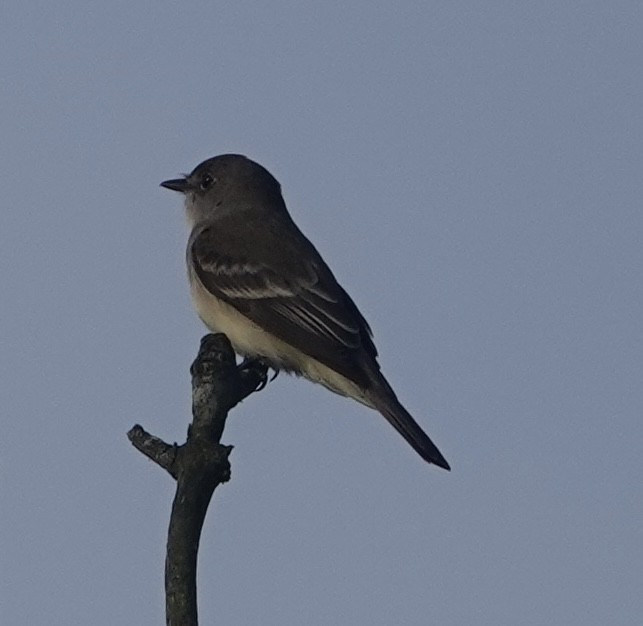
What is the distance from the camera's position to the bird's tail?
903cm

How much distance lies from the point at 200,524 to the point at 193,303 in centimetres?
712

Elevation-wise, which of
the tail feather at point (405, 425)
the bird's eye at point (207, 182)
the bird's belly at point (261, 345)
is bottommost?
the tail feather at point (405, 425)

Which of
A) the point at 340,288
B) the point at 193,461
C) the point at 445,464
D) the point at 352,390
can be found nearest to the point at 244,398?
the point at 193,461

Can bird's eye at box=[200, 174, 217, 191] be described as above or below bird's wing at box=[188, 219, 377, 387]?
above

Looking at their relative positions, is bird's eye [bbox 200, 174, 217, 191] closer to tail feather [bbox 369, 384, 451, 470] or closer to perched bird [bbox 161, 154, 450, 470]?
perched bird [bbox 161, 154, 450, 470]

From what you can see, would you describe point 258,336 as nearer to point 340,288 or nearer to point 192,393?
point 340,288

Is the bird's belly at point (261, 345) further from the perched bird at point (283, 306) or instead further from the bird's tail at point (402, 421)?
the bird's tail at point (402, 421)

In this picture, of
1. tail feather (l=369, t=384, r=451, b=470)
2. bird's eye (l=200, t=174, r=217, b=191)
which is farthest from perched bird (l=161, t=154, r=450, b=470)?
bird's eye (l=200, t=174, r=217, b=191)

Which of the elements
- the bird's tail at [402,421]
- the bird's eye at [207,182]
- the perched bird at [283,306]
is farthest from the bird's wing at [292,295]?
the bird's eye at [207,182]

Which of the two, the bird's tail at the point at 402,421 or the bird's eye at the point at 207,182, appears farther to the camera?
the bird's eye at the point at 207,182

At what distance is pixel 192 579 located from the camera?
13.7 feet

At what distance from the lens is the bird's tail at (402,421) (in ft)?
29.6

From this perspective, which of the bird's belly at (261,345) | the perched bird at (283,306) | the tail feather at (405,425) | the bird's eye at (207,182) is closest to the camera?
the tail feather at (405,425)

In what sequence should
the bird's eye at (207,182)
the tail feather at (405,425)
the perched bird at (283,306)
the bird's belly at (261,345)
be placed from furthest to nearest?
the bird's eye at (207,182) → the bird's belly at (261,345) → the perched bird at (283,306) → the tail feather at (405,425)
